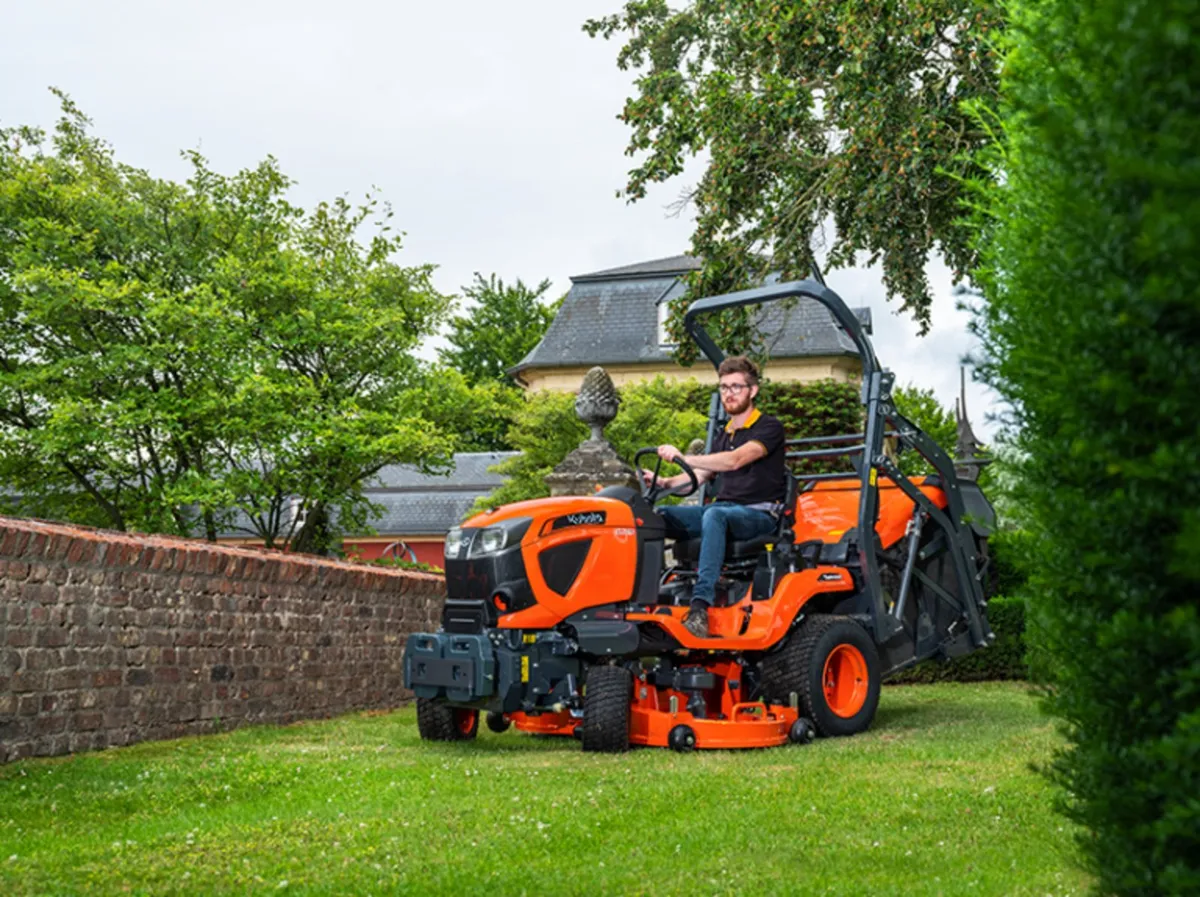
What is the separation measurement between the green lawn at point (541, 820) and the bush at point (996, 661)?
5.85m

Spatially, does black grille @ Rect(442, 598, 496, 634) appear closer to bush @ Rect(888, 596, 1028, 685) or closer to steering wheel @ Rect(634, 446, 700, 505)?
steering wheel @ Rect(634, 446, 700, 505)

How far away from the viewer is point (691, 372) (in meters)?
45.1

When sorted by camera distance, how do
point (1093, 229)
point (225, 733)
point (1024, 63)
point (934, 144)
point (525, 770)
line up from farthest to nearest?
1. point (934, 144)
2. point (225, 733)
3. point (525, 770)
4. point (1024, 63)
5. point (1093, 229)

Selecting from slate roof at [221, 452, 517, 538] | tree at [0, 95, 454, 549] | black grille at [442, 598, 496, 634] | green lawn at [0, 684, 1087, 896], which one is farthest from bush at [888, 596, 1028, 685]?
slate roof at [221, 452, 517, 538]

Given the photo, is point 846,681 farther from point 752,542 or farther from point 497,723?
point 497,723

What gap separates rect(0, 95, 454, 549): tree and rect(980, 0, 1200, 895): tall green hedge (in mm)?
17814

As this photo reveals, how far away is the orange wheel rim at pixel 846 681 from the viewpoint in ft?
29.5

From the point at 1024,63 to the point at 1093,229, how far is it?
3.83 feet

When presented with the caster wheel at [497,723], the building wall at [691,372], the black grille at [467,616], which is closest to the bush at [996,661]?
the caster wheel at [497,723]

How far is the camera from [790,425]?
19.5 meters

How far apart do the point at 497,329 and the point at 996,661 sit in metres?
41.6

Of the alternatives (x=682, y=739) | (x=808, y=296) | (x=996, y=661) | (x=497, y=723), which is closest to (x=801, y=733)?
(x=682, y=739)

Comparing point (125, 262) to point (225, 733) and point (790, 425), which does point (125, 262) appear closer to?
point (790, 425)

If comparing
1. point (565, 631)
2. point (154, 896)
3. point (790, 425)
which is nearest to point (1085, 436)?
point (154, 896)
